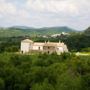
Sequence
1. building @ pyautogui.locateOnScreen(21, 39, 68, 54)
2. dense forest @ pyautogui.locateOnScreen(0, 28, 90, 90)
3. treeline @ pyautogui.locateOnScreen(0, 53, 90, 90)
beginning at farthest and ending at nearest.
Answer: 1. building @ pyautogui.locateOnScreen(21, 39, 68, 54)
2. dense forest @ pyautogui.locateOnScreen(0, 28, 90, 90)
3. treeline @ pyautogui.locateOnScreen(0, 53, 90, 90)

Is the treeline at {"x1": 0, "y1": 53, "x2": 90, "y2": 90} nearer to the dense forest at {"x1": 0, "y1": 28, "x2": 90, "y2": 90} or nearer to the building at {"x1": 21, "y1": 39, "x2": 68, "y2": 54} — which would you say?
the dense forest at {"x1": 0, "y1": 28, "x2": 90, "y2": 90}

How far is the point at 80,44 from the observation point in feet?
397

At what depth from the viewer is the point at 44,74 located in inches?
2328

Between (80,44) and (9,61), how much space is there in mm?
50883

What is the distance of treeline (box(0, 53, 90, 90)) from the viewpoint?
46.6m

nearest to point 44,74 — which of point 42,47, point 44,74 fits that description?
point 44,74

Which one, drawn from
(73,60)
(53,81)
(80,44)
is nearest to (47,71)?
(53,81)

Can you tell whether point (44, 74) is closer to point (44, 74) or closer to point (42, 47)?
point (44, 74)

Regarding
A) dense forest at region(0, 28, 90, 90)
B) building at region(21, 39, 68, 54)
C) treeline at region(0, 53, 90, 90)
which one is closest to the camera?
treeline at region(0, 53, 90, 90)

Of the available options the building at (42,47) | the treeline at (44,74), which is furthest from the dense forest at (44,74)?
the building at (42,47)

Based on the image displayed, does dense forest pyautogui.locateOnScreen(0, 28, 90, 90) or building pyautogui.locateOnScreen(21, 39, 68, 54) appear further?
building pyautogui.locateOnScreen(21, 39, 68, 54)

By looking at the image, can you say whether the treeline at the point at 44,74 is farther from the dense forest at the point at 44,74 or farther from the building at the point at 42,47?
the building at the point at 42,47

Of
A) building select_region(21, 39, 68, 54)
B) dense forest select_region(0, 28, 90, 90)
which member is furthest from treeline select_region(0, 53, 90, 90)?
building select_region(21, 39, 68, 54)

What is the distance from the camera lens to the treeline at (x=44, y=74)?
46.6m
